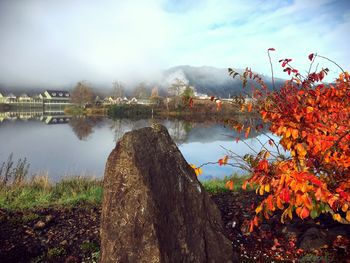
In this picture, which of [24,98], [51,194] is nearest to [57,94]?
[24,98]

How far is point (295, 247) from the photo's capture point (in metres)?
7.02

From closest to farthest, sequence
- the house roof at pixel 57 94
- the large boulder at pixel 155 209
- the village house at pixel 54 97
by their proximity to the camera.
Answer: the large boulder at pixel 155 209, the village house at pixel 54 97, the house roof at pixel 57 94

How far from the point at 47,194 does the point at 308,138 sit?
886 centimetres

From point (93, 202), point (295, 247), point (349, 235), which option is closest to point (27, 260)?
point (93, 202)

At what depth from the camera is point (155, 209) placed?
17.0ft

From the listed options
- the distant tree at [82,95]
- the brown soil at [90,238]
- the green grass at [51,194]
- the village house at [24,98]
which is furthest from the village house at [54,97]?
the brown soil at [90,238]

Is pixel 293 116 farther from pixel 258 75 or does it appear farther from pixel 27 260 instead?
pixel 27 260

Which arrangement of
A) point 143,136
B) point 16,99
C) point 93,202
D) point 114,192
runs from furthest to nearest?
point 16,99
point 93,202
point 143,136
point 114,192

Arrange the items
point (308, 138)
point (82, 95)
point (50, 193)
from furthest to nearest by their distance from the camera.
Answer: point (82, 95), point (50, 193), point (308, 138)

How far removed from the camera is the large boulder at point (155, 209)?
200 inches

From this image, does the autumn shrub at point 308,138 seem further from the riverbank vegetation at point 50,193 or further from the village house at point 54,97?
the village house at point 54,97

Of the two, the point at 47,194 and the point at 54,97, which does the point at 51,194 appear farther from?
the point at 54,97

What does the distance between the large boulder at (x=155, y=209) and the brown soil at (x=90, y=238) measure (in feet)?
4.60

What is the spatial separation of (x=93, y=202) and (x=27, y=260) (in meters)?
3.42
